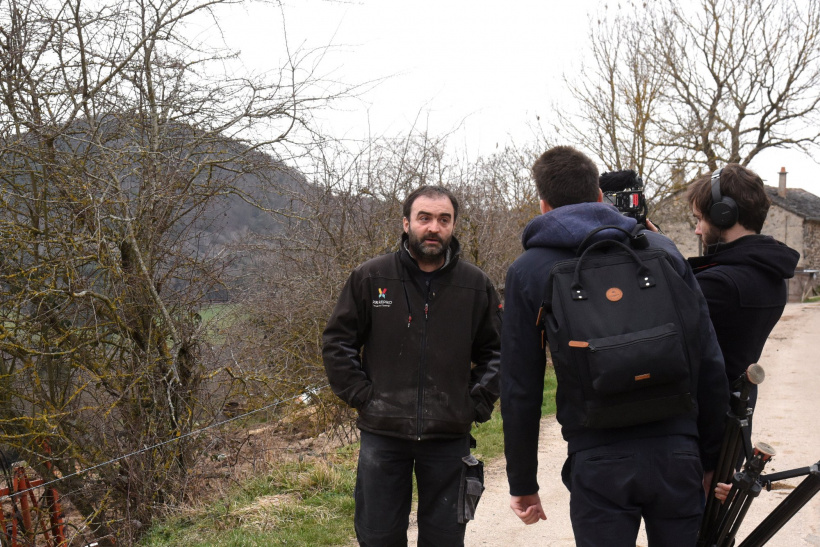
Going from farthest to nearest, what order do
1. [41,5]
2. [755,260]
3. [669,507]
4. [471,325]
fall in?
[41,5]
[471,325]
[755,260]
[669,507]

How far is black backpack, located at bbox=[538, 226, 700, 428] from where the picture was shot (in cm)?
211

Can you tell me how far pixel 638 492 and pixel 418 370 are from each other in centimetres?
141

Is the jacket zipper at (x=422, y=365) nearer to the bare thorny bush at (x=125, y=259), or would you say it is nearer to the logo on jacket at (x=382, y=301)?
the logo on jacket at (x=382, y=301)

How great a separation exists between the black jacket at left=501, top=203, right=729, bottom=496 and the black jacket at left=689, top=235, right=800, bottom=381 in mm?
347

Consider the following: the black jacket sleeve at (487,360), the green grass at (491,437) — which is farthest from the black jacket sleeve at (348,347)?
the green grass at (491,437)

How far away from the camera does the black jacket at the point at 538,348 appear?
2344 millimetres

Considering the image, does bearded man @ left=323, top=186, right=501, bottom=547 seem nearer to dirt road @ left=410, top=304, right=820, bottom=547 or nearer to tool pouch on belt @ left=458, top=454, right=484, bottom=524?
tool pouch on belt @ left=458, top=454, right=484, bottom=524

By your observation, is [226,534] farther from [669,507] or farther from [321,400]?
Result: [669,507]

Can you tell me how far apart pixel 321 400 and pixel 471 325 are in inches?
186

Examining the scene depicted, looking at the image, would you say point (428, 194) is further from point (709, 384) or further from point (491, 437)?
point (491, 437)

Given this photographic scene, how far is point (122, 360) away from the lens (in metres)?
6.51

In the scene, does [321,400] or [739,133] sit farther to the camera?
[739,133]

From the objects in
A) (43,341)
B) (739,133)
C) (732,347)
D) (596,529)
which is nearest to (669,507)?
(596,529)

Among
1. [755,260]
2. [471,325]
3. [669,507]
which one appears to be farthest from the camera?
[471,325]
